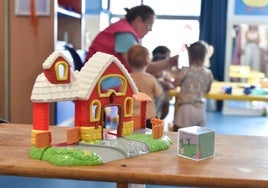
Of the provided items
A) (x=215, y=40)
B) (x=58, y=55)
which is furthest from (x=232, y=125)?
(x=58, y=55)

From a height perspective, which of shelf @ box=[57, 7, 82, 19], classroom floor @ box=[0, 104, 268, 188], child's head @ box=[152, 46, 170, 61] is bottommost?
classroom floor @ box=[0, 104, 268, 188]

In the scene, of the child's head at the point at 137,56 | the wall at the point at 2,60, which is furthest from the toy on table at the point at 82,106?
the wall at the point at 2,60

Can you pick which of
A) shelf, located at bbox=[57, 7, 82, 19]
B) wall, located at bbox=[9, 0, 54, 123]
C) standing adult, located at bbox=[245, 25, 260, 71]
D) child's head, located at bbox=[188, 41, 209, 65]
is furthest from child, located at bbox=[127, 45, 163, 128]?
standing adult, located at bbox=[245, 25, 260, 71]

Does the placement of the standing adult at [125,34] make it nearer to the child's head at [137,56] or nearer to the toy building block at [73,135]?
the child's head at [137,56]

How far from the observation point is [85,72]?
1.21m

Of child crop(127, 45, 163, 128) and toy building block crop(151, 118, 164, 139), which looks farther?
child crop(127, 45, 163, 128)

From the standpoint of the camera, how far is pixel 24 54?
119 inches

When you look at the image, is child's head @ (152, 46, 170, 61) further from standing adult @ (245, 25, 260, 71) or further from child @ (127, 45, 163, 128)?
standing adult @ (245, 25, 260, 71)

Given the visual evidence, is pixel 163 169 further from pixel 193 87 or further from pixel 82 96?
pixel 193 87

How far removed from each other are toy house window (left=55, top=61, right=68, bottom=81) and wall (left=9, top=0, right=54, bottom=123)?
1.90 metres

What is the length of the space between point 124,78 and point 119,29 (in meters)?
1.47

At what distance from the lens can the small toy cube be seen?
1140mm

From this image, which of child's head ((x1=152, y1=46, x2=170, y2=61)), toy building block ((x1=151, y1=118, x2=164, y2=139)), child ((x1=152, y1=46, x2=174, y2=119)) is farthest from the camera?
child's head ((x1=152, y1=46, x2=170, y2=61))

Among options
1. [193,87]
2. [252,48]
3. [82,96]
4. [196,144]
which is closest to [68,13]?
[193,87]
